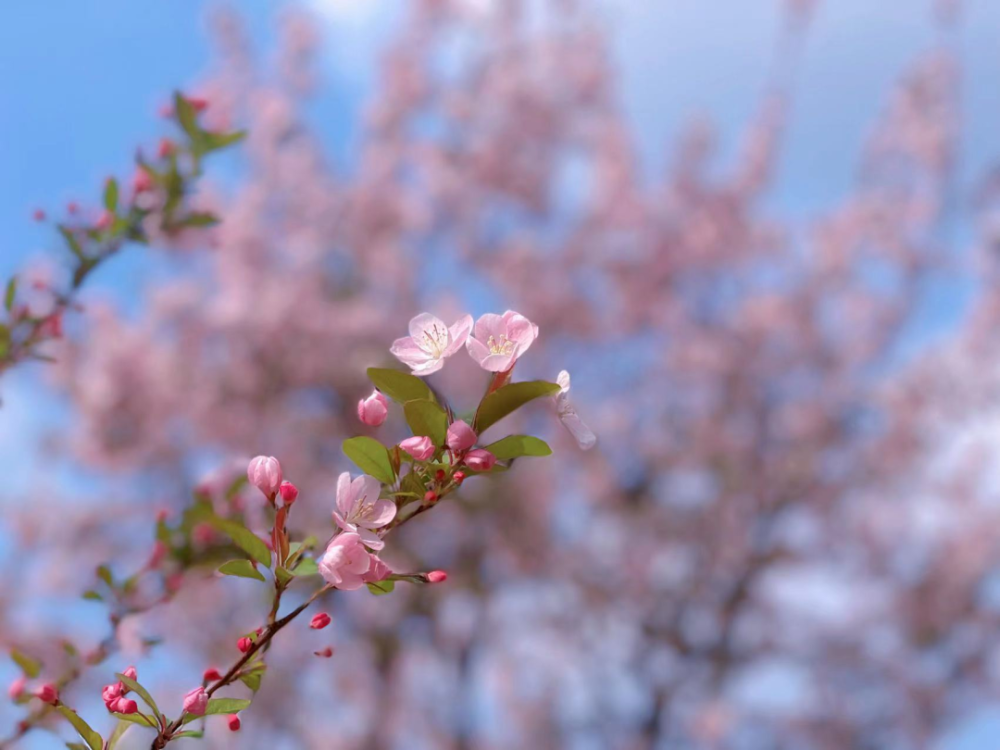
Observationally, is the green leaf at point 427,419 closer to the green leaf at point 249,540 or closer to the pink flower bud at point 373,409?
the pink flower bud at point 373,409

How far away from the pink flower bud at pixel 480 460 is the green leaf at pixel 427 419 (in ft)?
0.11

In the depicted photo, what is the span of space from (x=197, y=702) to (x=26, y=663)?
601 millimetres

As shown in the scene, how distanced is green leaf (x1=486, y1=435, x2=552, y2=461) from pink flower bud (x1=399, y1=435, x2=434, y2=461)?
61mm

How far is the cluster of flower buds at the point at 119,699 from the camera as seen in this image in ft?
2.56

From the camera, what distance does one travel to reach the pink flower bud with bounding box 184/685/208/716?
76cm

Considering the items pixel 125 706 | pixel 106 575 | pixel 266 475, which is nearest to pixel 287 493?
pixel 266 475

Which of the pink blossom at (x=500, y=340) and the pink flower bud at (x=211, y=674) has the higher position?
the pink blossom at (x=500, y=340)

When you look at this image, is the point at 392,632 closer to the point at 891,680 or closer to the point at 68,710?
the point at 891,680

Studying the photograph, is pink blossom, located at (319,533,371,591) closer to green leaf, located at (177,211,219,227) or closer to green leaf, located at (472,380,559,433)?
green leaf, located at (472,380,559,433)

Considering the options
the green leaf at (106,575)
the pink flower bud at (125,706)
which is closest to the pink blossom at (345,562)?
the pink flower bud at (125,706)

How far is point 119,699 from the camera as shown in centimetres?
79

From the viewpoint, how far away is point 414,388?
81 centimetres

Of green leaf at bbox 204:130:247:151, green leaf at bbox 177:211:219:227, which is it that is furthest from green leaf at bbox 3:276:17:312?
green leaf at bbox 204:130:247:151

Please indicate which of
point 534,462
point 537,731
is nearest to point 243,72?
point 534,462
